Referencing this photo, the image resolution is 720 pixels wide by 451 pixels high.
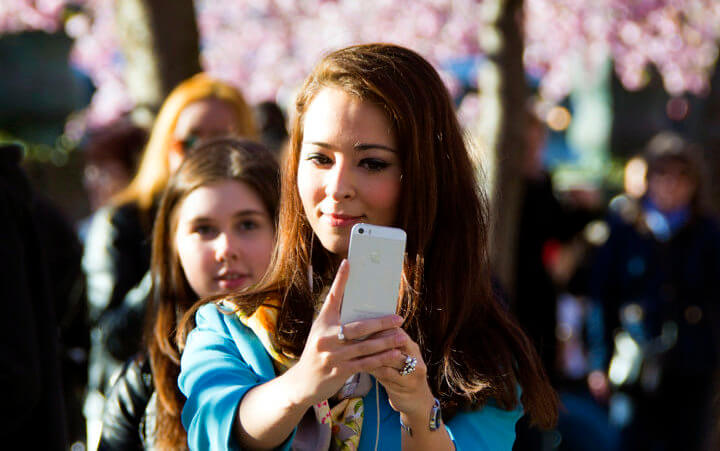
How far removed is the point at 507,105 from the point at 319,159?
3573 millimetres

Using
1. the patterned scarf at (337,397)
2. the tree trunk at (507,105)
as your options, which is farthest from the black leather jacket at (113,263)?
the tree trunk at (507,105)

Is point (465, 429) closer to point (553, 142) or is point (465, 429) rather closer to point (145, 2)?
point (145, 2)

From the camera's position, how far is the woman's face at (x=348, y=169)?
170cm

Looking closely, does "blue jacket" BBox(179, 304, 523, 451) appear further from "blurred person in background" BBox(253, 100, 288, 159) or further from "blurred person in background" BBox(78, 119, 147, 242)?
"blurred person in background" BBox(253, 100, 288, 159)

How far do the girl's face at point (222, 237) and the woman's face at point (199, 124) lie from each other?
1.07 metres

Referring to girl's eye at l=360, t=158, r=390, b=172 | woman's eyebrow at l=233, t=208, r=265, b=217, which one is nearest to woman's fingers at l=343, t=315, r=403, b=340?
girl's eye at l=360, t=158, r=390, b=172

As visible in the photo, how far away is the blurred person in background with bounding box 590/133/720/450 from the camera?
14.7 feet

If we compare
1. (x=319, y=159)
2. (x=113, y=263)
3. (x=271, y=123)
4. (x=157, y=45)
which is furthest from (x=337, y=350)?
(x=157, y=45)

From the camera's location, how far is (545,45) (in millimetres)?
10969

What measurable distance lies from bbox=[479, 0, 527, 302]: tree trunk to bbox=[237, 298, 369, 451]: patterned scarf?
3.27 meters

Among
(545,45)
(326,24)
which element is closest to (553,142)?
(545,45)

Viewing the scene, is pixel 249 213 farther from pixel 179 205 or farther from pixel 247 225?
pixel 179 205

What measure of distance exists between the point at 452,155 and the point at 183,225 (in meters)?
0.85

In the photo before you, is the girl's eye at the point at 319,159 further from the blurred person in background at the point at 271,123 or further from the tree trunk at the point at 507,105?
the tree trunk at the point at 507,105
